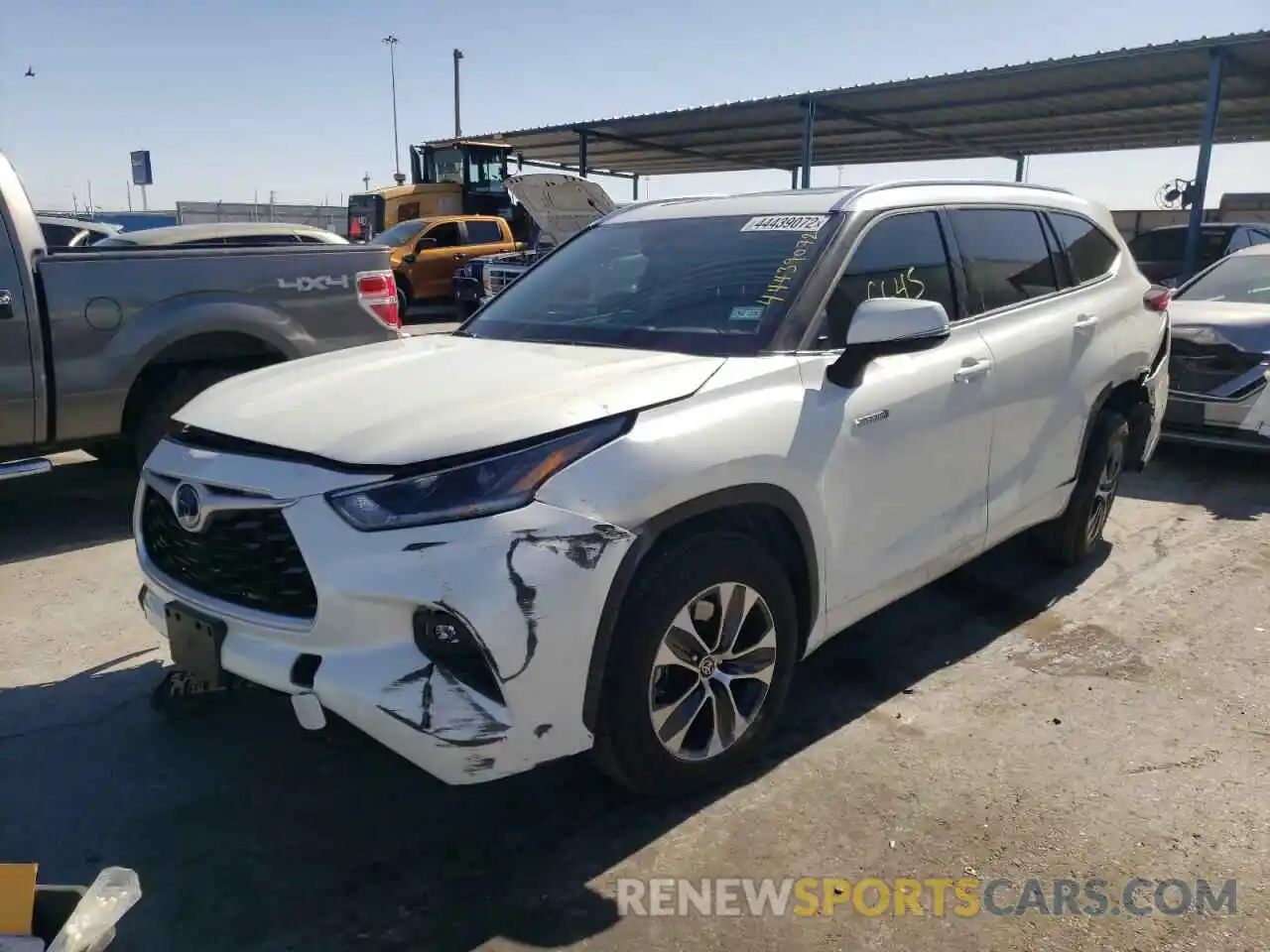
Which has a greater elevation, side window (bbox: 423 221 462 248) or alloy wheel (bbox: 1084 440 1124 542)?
side window (bbox: 423 221 462 248)

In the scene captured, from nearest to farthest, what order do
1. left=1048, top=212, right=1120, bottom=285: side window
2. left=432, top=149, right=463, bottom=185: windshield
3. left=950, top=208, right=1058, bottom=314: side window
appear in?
1. left=950, top=208, right=1058, bottom=314: side window
2. left=1048, top=212, right=1120, bottom=285: side window
3. left=432, top=149, right=463, bottom=185: windshield

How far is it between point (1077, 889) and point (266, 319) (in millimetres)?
4979

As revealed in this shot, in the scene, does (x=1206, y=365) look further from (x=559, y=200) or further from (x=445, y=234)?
(x=445, y=234)

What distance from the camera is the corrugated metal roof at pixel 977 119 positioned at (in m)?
15.4

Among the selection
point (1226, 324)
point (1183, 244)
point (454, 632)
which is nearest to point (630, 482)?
point (454, 632)

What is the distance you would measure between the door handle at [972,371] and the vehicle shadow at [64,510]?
4.51 metres

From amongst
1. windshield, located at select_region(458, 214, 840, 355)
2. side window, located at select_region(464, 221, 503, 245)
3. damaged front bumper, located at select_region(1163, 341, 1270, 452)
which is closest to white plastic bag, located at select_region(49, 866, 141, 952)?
windshield, located at select_region(458, 214, 840, 355)

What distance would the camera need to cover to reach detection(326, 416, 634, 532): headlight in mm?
2359

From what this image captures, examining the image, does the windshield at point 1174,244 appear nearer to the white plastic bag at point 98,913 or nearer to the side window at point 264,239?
the side window at point 264,239

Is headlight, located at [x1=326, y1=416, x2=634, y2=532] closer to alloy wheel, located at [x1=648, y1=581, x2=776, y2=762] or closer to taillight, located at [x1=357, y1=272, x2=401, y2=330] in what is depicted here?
alloy wheel, located at [x1=648, y1=581, x2=776, y2=762]

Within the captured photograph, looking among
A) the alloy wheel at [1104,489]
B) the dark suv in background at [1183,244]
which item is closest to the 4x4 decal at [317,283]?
the alloy wheel at [1104,489]

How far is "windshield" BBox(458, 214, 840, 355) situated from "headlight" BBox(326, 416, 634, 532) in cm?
90

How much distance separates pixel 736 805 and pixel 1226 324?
5.90m

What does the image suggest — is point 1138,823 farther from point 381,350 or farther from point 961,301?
point 381,350
